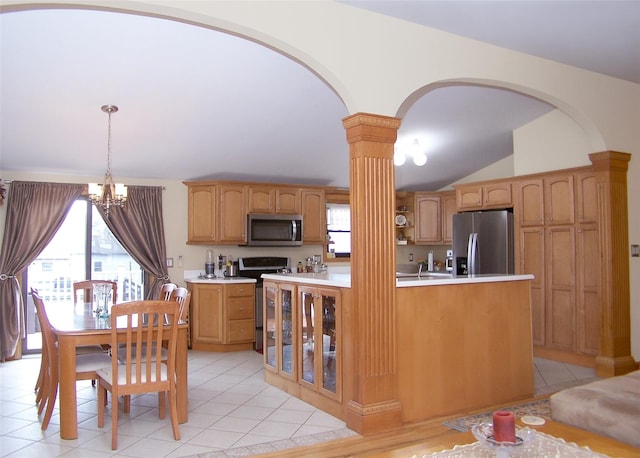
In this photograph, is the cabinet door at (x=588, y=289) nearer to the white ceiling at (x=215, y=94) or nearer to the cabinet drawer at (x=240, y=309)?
the white ceiling at (x=215, y=94)

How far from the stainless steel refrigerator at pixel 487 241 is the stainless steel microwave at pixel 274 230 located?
6.78 feet

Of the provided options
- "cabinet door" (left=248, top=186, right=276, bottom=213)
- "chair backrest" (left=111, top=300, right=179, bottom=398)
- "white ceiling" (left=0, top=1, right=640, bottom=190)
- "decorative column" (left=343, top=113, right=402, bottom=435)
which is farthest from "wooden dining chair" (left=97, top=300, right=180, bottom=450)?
"cabinet door" (left=248, top=186, right=276, bottom=213)

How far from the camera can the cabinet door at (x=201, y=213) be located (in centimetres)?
631

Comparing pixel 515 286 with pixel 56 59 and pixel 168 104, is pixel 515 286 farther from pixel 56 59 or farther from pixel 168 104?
pixel 56 59

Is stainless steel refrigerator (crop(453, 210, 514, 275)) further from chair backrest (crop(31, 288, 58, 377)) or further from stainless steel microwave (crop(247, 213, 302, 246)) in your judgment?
chair backrest (crop(31, 288, 58, 377))

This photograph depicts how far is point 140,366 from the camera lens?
3.23m

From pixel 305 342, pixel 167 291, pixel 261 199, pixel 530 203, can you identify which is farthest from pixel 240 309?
pixel 530 203

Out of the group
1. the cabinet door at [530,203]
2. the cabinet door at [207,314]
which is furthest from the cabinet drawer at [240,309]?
the cabinet door at [530,203]

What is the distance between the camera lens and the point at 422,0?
3.17 m

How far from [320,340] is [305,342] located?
0.27 m

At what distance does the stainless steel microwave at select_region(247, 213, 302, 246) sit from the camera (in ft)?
21.1

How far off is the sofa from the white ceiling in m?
2.34

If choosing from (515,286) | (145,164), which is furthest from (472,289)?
(145,164)

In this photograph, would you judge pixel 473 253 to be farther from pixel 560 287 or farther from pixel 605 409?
pixel 605 409
